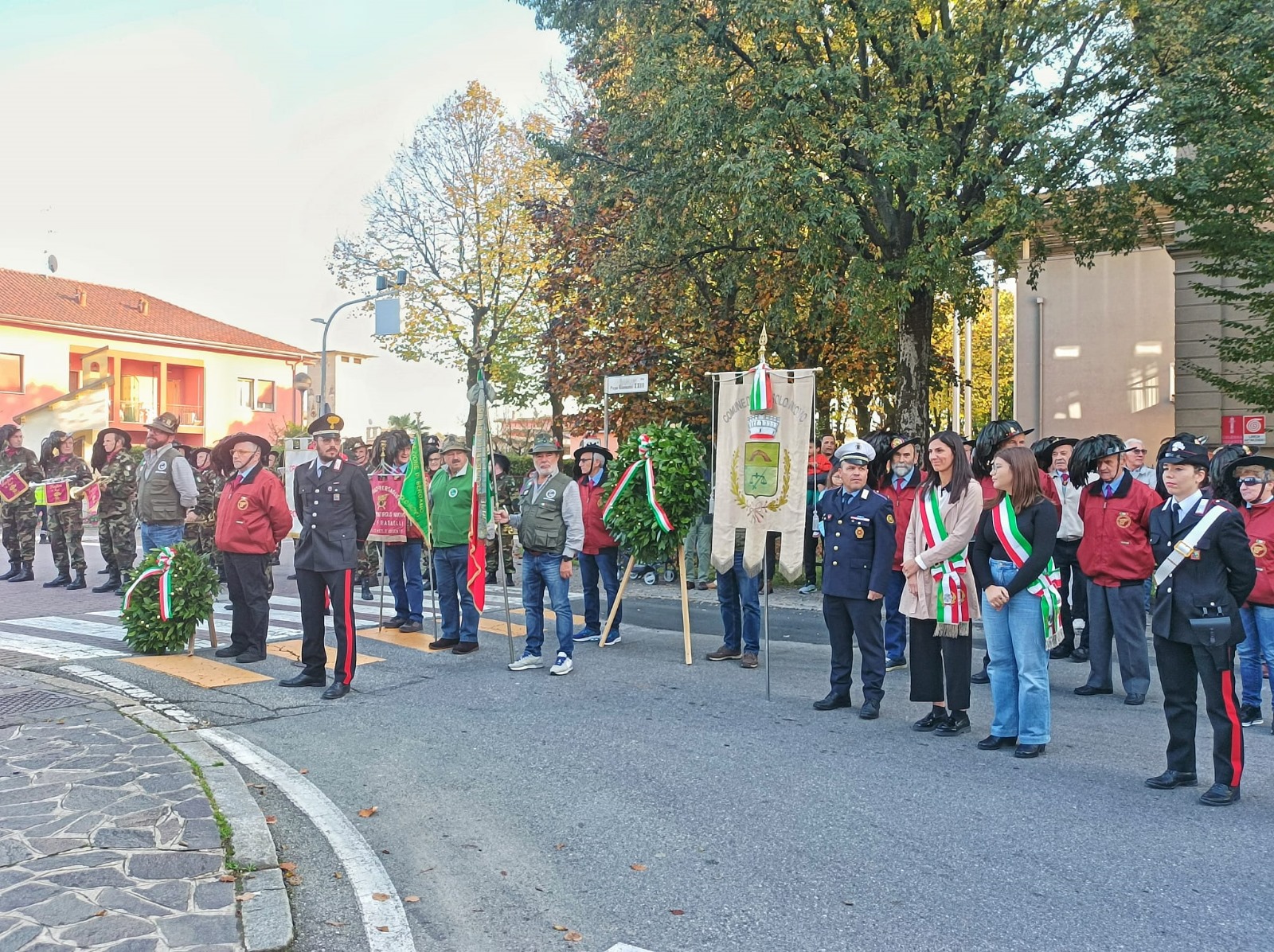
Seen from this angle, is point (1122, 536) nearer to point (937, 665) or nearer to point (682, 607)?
point (937, 665)

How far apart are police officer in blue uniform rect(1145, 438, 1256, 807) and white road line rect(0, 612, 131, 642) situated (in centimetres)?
965

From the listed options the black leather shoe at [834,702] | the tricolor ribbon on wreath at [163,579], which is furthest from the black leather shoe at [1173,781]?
the tricolor ribbon on wreath at [163,579]

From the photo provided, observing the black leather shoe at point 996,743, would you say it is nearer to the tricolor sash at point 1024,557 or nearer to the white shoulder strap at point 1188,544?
the tricolor sash at point 1024,557

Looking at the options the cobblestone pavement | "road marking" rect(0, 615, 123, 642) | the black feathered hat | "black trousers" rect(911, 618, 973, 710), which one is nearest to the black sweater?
"black trousers" rect(911, 618, 973, 710)

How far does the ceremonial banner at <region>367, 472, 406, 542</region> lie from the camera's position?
36.3 ft

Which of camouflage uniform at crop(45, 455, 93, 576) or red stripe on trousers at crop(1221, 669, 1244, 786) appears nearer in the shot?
red stripe on trousers at crop(1221, 669, 1244, 786)

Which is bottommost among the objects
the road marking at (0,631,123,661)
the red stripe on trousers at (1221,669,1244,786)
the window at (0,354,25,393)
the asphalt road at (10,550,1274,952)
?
the asphalt road at (10,550,1274,952)

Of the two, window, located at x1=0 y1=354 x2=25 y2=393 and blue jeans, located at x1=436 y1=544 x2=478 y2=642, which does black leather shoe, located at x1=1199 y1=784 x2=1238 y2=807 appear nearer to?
blue jeans, located at x1=436 y1=544 x2=478 y2=642

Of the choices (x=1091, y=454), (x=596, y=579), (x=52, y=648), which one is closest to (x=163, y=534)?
(x=52, y=648)

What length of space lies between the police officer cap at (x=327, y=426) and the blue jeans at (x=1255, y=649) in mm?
7266

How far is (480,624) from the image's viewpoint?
11930mm

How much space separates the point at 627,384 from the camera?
14.9 meters

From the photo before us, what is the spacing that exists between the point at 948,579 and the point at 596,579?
17.2ft

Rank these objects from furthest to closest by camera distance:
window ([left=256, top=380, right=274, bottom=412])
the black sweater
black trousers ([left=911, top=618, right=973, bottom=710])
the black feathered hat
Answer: window ([left=256, top=380, right=274, bottom=412]) → the black feathered hat → black trousers ([left=911, top=618, right=973, bottom=710]) → the black sweater
